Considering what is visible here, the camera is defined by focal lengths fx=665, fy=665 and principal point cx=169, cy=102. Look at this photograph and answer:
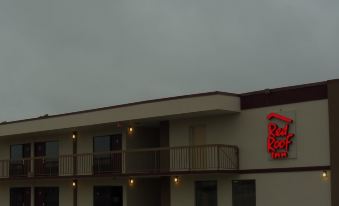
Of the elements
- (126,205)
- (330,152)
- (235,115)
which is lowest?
(126,205)

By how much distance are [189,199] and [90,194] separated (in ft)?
24.1

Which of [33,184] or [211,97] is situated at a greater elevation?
[211,97]

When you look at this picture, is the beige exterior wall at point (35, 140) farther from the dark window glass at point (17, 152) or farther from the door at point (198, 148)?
the door at point (198, 148)

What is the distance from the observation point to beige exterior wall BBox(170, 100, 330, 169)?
25656mm

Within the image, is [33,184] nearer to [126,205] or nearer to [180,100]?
[126,205]

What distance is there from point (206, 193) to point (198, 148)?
6.76ft

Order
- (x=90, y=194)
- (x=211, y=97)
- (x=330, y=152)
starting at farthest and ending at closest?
(x=90, y=194) → (x=211, y=97) → (x=330, y=152)

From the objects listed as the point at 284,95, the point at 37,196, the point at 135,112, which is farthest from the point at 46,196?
the point at 284,95

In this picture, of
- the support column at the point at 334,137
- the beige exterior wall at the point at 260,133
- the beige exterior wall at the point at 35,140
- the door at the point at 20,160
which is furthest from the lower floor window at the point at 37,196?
the support column at the point at 334,137

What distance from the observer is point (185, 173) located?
29.0 m

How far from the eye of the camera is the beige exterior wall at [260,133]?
25656 millimetres

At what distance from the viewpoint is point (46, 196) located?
38.9 meters

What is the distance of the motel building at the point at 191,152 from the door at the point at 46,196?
0.19 feet

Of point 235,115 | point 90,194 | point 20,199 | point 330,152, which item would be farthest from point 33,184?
point 330,152
